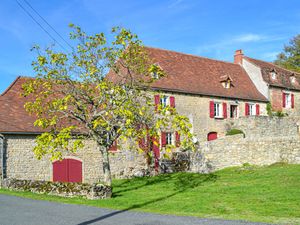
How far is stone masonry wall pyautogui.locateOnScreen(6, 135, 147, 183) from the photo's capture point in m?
20.7

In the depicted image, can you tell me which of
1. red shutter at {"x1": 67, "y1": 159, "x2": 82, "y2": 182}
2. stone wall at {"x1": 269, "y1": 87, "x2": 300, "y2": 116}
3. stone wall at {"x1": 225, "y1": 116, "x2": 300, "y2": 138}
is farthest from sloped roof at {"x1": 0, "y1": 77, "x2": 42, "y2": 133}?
stone wall at {"x1": 269, "y1": 87, "x2": 300, "y2": 116}

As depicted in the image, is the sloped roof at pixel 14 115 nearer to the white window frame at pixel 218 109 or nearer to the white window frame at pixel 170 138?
the white window frame at pixel 170 138

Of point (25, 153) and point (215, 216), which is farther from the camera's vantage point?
point (25, 153)

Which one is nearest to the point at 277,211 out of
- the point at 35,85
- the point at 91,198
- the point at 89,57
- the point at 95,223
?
the point at 95,223

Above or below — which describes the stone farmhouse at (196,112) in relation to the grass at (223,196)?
above

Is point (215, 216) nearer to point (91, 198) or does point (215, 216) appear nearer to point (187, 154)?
point (91, 198)

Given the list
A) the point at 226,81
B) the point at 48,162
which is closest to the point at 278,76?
the point at 226,81

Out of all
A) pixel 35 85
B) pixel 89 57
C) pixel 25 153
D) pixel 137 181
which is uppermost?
pixel 89 57

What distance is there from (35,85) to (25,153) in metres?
6.24

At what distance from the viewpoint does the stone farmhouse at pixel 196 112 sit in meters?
21.2

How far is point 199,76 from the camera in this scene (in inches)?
1206

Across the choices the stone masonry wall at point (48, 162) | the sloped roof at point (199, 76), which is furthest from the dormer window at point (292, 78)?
the stone masonry wall at point (48, 162)

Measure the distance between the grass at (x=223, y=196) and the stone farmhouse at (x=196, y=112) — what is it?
8.50 ft

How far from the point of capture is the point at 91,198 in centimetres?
1497
